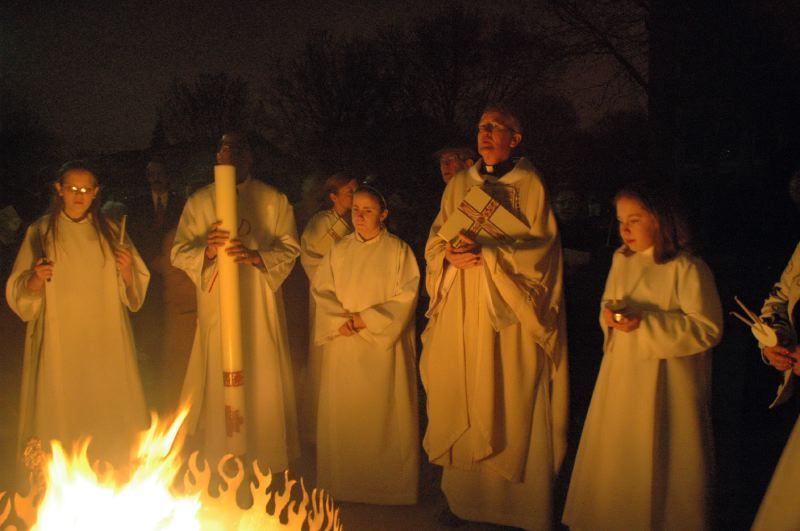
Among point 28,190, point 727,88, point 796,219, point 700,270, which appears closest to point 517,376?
point 700,270

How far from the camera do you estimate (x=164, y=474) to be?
3080mm

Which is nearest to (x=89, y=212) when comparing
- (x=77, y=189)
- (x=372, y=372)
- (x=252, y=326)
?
(x=77, y=189)

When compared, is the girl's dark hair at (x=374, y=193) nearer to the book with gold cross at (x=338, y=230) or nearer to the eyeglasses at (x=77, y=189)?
the book with gold cross at (x=338, y=230)

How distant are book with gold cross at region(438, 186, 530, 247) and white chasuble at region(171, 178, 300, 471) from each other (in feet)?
4.87

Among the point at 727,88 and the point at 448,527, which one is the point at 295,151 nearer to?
the point at 727,88

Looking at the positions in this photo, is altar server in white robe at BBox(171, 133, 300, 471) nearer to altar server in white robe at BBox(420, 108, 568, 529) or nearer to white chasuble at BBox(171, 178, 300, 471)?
white chasuble at BBox(171, 178, 300, 471)

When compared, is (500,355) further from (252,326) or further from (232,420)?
(252,326)

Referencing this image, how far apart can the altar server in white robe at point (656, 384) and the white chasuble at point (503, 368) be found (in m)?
0.45

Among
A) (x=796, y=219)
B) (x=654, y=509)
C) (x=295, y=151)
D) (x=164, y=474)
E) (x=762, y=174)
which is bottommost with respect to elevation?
(x=654, y=509)

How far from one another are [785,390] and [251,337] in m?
3.48

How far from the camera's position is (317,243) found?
6.14 m

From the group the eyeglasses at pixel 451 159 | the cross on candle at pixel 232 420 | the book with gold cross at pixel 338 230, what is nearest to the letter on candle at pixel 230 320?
the cross on candle at pixel 232 420

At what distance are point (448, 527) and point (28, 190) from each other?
801 centimetres

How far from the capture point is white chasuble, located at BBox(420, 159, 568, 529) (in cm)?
429
